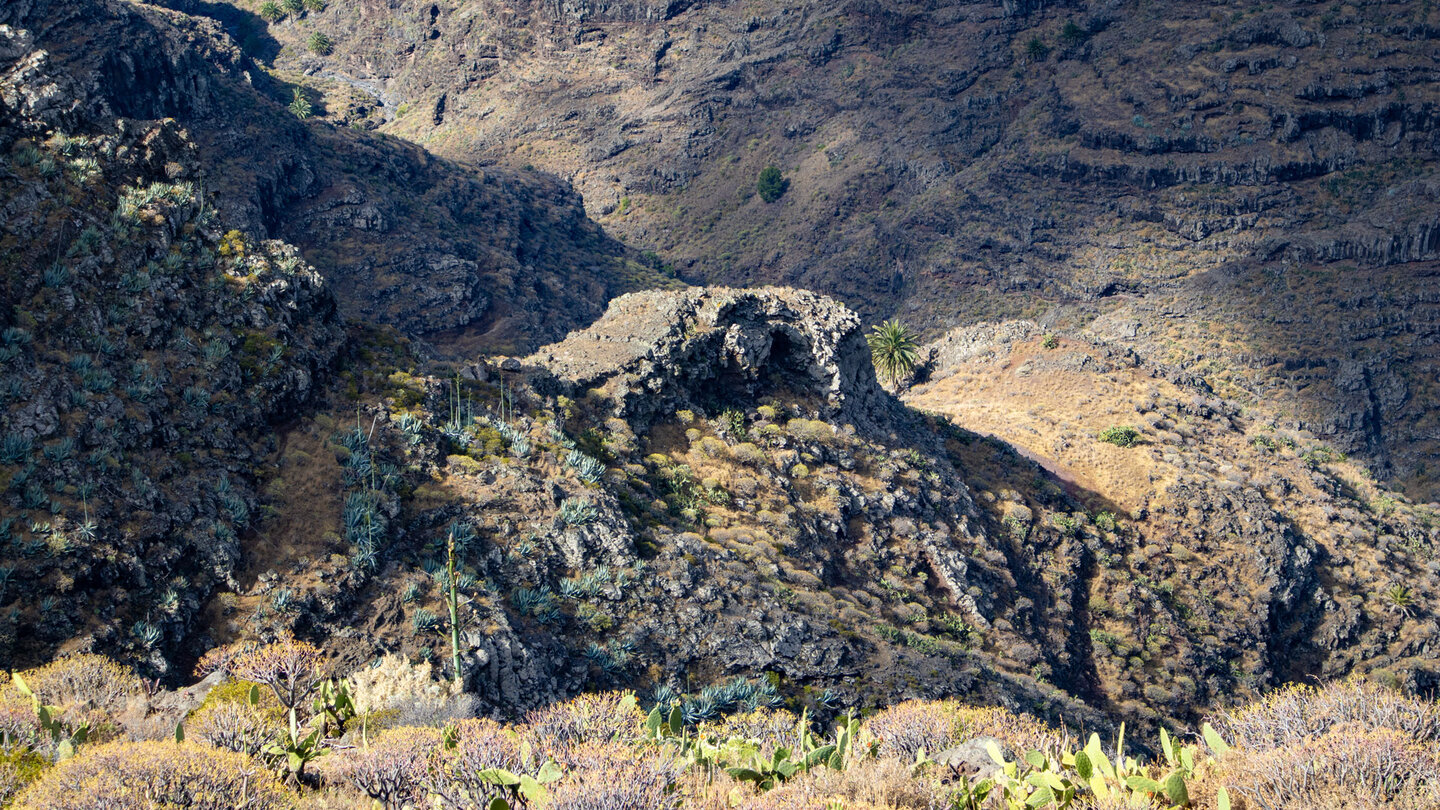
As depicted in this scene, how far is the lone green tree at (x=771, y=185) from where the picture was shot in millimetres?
115062

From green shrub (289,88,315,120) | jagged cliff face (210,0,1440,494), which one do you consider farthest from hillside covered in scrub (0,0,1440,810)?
green shrub (289,88,315,120)

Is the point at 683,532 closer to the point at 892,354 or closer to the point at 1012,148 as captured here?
the point at 892,354

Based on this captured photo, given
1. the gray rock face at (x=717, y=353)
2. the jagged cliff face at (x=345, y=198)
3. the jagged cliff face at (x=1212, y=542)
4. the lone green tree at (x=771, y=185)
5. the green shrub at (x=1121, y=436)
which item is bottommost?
the jagged cliff face at (x=1212, y=542)

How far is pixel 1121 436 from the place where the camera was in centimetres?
4788

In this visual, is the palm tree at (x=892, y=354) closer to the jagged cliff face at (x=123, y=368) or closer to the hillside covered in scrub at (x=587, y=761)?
the jagged cliff face at (x=123, y=368)

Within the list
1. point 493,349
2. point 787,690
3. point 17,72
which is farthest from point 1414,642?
point 493,349

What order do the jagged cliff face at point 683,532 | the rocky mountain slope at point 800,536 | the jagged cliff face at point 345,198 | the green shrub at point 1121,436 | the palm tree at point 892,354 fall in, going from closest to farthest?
the jagged cliff face at point 683,532, the rocky mountain slope at point 800,536, the green shrub at point 1121,436, the palm tree at point 892,354, the jagged cliff face at point 345,198

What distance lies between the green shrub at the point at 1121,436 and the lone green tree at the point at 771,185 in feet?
236

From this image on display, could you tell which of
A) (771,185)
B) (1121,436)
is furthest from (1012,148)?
(1121,436)

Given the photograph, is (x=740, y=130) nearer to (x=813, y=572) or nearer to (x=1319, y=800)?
(x=813, y=572)

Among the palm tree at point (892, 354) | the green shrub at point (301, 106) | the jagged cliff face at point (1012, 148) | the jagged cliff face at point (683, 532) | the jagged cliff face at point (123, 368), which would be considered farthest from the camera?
the green shrub at point (301, 106)

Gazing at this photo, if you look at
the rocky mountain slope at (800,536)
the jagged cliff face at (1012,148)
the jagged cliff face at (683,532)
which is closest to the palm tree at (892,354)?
the rocky mountain slope at (800,536)

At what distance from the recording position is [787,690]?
77.6 feet

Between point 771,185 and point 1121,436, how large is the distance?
240 ft
